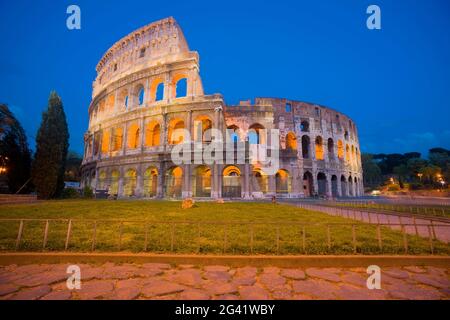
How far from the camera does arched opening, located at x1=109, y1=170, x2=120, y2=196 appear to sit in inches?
989

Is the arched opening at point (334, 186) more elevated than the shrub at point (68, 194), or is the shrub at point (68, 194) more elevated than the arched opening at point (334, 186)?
the arched opening at point (334, 186)

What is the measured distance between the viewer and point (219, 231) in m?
6.14

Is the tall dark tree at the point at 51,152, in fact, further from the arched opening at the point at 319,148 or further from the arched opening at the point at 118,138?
the arched opening at the point at 319,148

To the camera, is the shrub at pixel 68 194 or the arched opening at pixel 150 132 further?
the arched opening at pixel 150 132

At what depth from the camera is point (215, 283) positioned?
305cm

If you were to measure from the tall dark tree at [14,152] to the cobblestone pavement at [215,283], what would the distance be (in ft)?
67.9

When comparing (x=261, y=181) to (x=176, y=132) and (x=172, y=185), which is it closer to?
(x=172, y=185)

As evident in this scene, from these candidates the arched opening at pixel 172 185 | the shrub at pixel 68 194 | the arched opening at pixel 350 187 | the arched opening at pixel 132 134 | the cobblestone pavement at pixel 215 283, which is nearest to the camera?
the cobblestone pavement at pixel 215 283

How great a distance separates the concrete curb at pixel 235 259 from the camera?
3.78 meters

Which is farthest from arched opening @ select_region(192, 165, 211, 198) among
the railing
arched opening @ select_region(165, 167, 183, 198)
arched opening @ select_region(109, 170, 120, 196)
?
the railing

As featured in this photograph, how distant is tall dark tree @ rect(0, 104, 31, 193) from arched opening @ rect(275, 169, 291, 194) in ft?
85.4

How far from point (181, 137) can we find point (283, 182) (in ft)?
46.7

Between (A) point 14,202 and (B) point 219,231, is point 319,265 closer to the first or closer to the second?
(B) point 219,231

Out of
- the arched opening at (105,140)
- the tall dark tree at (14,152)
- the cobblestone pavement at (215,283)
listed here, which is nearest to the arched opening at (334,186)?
the cobblestone pavement at (215,283)
